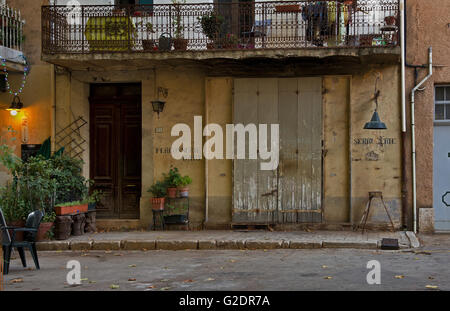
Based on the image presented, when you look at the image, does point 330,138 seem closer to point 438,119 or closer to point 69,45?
point 438,119

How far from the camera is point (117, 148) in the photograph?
15102mm

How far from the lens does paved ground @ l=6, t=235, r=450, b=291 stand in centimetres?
767

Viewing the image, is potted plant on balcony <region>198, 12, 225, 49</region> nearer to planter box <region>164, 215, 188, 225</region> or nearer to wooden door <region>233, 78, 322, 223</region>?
wooden door <region>233, 78, 322, 223</region>

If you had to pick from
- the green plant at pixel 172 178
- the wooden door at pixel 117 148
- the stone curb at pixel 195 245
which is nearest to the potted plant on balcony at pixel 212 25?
the wooden door at pixel 117 148

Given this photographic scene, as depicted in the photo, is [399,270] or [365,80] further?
[365,80]

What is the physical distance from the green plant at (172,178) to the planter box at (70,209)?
2.03 metres

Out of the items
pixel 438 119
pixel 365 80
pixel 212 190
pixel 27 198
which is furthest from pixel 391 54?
pixel 27 198

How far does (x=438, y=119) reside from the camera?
548 inches

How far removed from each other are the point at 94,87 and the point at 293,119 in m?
5.36

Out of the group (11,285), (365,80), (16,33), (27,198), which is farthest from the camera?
(16,33)

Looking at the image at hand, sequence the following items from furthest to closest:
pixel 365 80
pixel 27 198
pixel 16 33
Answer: pixel 16 33 < pixel 365 80 < pixel 27 198

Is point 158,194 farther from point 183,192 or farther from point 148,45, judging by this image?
point 148,45

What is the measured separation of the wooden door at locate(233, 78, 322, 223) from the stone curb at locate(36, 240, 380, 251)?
6.63 feet

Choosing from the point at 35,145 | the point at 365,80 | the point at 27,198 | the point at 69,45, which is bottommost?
the point at 27,198
